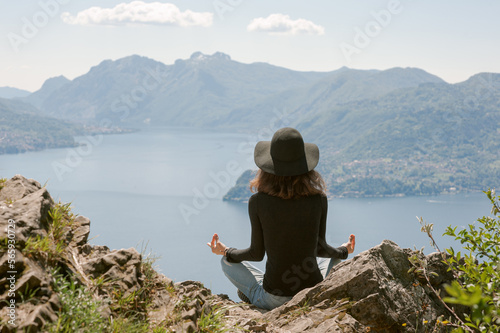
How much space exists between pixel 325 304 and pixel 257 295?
0.78 m

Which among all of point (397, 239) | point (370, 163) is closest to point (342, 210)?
point (397, 239)

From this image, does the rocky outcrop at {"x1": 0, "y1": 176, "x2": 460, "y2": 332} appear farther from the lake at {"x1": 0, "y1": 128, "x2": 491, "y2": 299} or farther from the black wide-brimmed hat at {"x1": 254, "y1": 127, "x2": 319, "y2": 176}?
the lake at {"x1": 0, "y1": 128, "x2": 491, "y2": 299}

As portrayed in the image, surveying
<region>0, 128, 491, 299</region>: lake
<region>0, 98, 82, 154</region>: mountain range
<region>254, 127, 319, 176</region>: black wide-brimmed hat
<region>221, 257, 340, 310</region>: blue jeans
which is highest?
<region>254, 127, 319, 176</region>: black wide-brimmed hat

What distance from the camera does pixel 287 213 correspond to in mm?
3129

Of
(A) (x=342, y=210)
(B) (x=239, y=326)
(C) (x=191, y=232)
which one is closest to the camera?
(B) (x=239, y=326)

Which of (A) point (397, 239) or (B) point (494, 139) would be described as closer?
(A) point (397, 239)

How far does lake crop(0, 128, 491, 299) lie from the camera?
209 ft

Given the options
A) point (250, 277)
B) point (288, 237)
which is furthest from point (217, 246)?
point (288, 237)

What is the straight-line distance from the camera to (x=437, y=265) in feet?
9.92

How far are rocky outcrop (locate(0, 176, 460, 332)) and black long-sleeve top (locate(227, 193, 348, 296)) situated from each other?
0.26 meters

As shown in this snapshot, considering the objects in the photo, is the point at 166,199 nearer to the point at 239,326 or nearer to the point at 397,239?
the point at 397,239

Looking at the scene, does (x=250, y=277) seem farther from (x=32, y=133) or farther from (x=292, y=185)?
(x=32, y=133)

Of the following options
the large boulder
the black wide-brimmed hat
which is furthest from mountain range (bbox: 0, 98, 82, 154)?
the large boulder

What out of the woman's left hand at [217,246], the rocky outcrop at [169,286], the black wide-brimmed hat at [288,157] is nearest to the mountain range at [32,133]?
the woman's left hand at [217,246]
